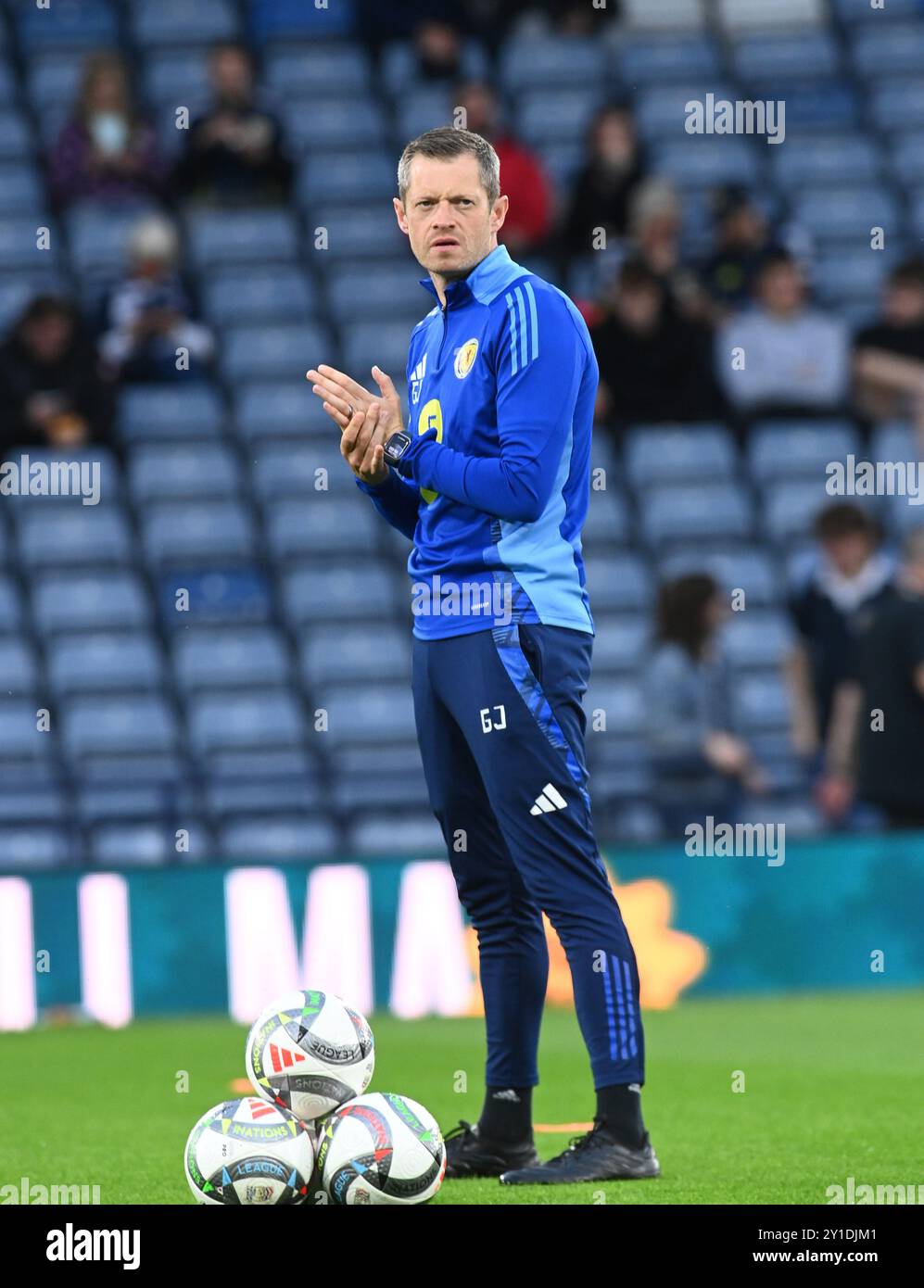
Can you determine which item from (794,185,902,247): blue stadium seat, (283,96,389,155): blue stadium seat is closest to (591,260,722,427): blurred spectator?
(794,185,902,247): blue stadium seat

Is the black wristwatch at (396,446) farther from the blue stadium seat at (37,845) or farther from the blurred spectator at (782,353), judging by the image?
the blurred spectator at (782,353)

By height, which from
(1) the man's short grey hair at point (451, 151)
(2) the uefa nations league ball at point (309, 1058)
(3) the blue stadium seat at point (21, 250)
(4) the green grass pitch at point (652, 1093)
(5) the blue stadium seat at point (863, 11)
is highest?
(5) the blue stadium seat at point (863, 11)

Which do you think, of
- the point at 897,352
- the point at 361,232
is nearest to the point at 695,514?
the point at 897,352

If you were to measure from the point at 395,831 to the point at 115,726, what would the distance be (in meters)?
1.66

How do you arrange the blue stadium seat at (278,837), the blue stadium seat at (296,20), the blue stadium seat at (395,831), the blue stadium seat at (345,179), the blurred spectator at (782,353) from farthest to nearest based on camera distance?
the blue stadium seat at (296,20) → the blue stadium seat at (345,179) → the blurred spectator at (782,353) → the blue stadium seat at (395,831) → the blue stadium seat at (278,837)

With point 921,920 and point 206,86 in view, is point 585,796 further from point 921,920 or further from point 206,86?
point 206,86

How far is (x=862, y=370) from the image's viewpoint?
554 inches

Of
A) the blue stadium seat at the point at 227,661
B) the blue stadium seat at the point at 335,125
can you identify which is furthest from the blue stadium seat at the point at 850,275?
the blue stadium seat at the point at 227,661

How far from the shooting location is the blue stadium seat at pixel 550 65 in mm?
16031

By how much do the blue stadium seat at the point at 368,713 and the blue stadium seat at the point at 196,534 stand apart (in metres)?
1.03

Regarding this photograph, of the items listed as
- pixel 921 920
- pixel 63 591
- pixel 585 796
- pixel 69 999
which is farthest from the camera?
pixel 63 591

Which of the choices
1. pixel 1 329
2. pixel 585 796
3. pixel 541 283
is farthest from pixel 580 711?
pixel 1 329

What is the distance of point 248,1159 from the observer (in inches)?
188

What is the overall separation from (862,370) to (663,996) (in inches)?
186
